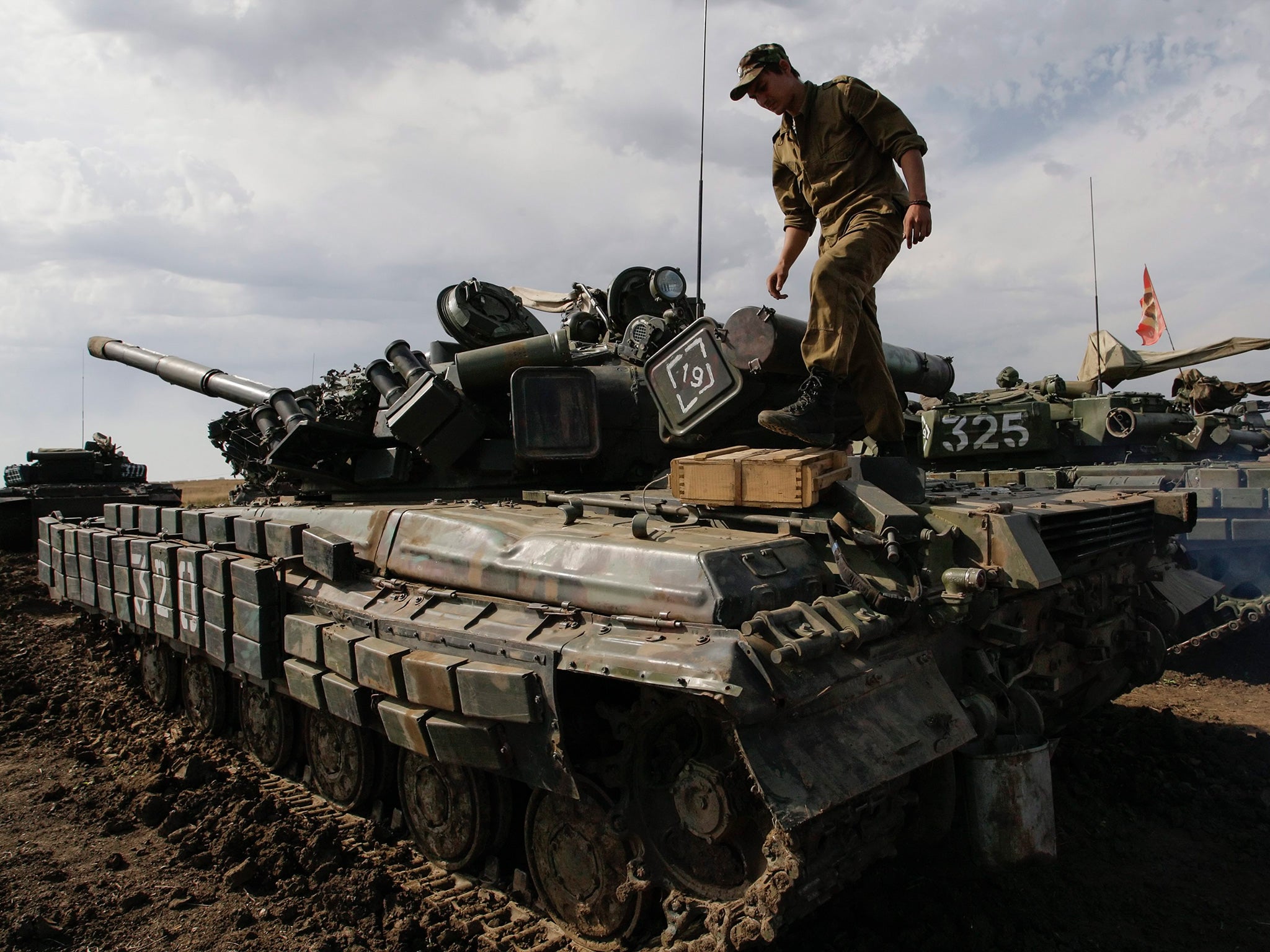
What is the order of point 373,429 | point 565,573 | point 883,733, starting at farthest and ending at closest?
point 373,429 < point 565,573 < point 883,733

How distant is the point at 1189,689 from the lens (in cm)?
909

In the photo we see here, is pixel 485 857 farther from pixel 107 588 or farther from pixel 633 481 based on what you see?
pixel 107 588

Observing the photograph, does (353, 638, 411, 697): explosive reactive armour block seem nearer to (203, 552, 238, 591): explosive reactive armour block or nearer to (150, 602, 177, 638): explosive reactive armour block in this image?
(203, 552, 238, 591): explosive reactive armour block

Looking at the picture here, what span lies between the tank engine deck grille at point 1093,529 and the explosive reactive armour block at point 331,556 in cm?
365

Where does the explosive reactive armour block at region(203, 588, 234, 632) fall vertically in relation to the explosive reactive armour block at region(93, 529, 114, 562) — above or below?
below

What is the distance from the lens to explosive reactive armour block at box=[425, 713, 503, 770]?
159 inches

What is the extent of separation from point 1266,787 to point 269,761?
673cm

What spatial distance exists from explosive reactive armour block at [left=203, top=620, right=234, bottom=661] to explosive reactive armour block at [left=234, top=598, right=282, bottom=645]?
0.29 m

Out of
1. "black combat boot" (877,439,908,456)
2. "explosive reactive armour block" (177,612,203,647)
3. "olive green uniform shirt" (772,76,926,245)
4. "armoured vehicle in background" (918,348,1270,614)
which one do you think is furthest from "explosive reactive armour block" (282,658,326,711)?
"armoured vehicle in background" (918,348,1270,614)

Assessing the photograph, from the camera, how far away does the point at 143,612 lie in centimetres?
738

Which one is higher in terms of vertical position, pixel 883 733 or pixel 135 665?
pixel 883 733

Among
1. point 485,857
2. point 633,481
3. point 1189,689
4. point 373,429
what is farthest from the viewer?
point 1189,689

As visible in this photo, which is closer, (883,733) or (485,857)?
Answer: (883,733)

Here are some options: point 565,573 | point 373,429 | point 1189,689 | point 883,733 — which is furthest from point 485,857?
point 1189,689
